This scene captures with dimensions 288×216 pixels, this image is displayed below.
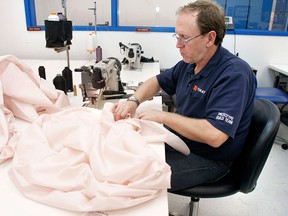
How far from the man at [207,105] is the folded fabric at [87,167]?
316 mm

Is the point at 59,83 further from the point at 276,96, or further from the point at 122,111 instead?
the point at 276,96

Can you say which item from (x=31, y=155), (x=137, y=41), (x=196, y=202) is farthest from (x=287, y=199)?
(x=137, y=41)

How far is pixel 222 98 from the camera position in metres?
1.16

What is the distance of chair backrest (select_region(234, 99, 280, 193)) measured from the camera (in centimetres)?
119

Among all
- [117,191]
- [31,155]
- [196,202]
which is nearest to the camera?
[117,191]

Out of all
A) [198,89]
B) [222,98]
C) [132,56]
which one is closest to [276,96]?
[132,56]

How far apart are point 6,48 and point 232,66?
3243 millimetres

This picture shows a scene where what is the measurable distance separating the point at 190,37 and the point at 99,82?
51 centimetres

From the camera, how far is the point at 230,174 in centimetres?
137

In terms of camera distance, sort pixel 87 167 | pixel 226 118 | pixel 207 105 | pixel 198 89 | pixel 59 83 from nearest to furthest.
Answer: pixel 87 167 → pixel 226 118 → pixel 207 105 → pixel 198 89 → pixel 59 83

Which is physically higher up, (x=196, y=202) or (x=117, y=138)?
(x=117, y=138)

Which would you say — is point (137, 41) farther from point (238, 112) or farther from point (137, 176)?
point (137, 176)

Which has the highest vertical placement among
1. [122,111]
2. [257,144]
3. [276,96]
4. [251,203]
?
[122,111]

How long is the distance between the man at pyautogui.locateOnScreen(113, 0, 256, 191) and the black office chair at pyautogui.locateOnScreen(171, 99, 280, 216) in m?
0.03
